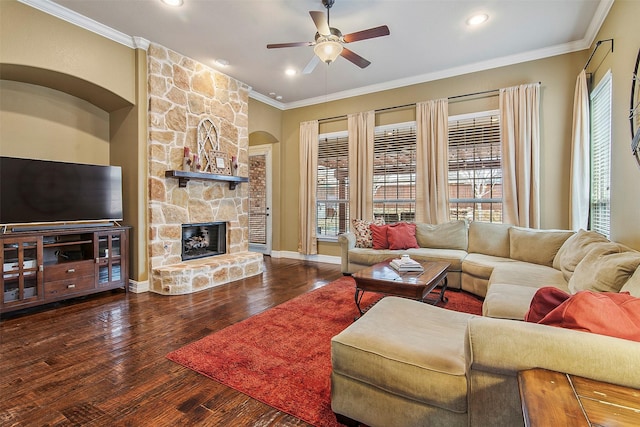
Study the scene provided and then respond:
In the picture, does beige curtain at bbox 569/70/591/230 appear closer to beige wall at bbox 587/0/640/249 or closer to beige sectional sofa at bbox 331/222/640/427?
beige wall at bbox 587/0/640/249

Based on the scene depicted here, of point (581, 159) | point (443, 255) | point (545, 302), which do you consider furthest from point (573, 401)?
point (581, 159)

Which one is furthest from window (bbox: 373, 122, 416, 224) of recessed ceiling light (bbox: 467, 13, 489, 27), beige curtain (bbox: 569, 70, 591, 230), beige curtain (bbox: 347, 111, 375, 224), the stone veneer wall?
the stone veneer wall

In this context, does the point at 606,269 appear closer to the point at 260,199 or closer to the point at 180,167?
the point at 180,167

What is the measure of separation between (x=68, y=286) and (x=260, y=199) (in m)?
4.05

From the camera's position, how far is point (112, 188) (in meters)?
3.79

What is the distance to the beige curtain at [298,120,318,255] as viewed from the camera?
5.83 m

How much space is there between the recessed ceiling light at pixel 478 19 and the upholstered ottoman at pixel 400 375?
332 cm

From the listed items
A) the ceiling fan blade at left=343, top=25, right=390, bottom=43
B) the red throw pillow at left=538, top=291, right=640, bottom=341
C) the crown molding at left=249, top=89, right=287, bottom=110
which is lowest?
the red throw pillow at left=538, top=291, right=640, bottom=341

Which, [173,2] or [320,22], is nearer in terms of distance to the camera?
[320,22]

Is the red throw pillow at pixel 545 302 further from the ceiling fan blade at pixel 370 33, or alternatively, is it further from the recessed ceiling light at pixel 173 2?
the recessed ceiling light at pixel 173 2

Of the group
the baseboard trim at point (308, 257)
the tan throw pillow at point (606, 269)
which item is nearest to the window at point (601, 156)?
the tan throw pillow at point (606, 269)

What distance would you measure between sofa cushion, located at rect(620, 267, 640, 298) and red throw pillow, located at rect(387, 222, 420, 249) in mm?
2654

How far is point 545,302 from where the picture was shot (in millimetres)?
1233

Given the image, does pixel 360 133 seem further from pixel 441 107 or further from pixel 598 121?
pixel 598 121
